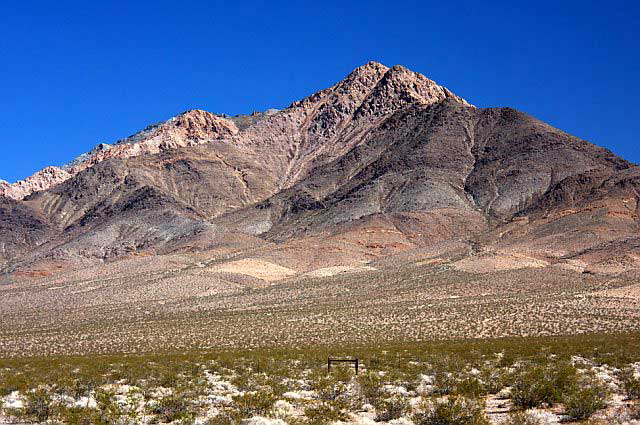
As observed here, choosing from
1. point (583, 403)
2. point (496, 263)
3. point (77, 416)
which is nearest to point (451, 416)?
point (583, 403)

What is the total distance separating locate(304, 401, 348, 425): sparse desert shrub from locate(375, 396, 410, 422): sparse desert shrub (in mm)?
849

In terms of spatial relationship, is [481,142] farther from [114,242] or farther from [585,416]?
[585,416]

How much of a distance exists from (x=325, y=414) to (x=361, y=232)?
112 m

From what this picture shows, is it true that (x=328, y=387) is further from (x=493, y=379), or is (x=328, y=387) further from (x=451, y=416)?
(x=451, y=416)

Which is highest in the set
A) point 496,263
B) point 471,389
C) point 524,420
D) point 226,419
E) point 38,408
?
point 496,263

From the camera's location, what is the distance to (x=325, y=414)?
15703mm

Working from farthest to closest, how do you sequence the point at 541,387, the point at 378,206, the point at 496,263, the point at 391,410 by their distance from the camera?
the point at 378,206 → the point at 496,263 → the point at 541,387 → the point at 391,410

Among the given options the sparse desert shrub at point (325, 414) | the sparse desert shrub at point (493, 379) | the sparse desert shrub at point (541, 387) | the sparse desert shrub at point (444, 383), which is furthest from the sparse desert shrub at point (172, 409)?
the sparse desert shrub at point (493, 379)

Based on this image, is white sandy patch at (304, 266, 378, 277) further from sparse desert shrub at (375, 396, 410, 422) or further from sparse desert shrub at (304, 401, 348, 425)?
sparse desert shrub at (375, 396, 410, 422)

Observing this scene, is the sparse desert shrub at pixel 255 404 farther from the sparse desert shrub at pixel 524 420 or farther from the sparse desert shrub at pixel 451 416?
the sparse desert shrub at pixel 524 420

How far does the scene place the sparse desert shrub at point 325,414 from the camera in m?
15.1

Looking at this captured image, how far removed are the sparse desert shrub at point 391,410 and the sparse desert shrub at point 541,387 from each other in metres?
→ 2.84

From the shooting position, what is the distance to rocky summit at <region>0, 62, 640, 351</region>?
7050cm

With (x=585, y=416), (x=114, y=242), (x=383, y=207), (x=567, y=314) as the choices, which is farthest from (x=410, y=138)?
(x=585, y=416)
